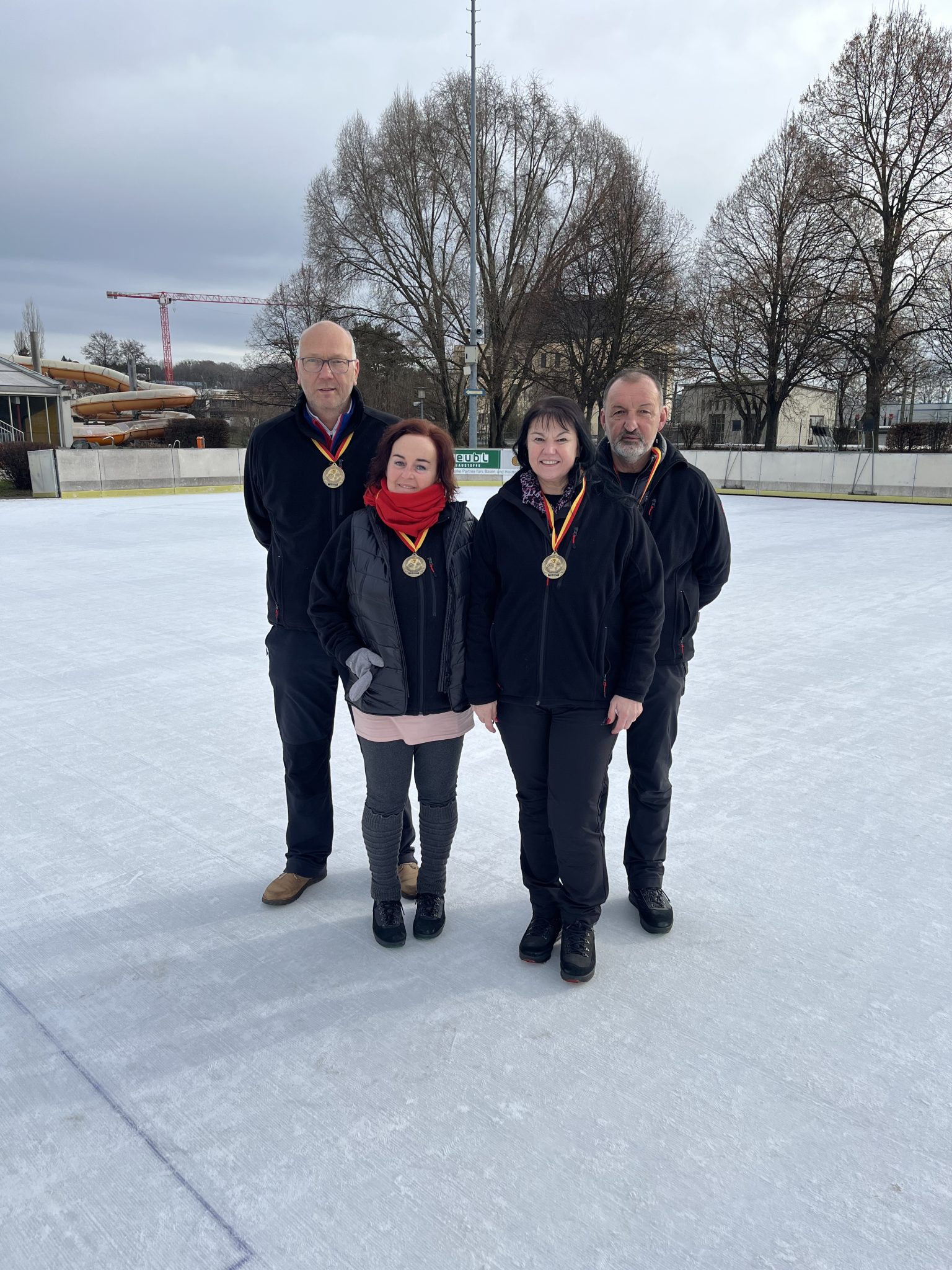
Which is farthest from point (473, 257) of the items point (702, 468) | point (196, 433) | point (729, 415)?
point (729, 415)

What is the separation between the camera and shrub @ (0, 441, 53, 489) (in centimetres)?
1967

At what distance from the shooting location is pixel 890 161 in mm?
23531

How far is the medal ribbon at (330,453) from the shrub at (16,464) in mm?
19485

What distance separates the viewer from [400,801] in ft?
7.91

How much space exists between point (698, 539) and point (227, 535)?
10.3 m

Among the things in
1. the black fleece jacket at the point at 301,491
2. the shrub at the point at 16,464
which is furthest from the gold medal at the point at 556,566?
the shrub at the point at 16,464

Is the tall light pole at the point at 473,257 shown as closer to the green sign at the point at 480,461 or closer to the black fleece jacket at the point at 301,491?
the green sign at the point at 480,461

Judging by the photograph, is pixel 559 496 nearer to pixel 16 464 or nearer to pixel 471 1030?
pixel 471 1030

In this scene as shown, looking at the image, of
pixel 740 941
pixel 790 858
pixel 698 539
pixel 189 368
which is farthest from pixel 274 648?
pixel 189 368

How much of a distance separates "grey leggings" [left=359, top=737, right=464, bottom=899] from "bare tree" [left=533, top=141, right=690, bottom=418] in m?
25.7

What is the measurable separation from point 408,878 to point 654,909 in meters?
0.76

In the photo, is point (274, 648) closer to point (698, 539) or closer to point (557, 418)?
point (557, 418)

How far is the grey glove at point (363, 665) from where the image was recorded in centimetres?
225

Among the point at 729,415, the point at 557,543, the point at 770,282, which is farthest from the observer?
the point at 729,415
